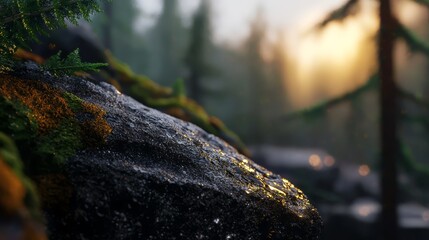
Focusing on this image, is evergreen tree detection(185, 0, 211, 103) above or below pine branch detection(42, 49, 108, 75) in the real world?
above

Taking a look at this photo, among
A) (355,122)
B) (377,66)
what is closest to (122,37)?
(355,122)

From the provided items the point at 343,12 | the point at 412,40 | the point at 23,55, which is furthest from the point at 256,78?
the point at 23,55

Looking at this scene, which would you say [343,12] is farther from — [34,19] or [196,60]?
[196,60]

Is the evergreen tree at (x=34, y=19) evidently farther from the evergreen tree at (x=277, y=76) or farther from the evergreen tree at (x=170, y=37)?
the evergreen tree at (x=170, y=37)

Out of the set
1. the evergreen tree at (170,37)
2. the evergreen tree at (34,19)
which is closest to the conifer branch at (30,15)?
the evergreen tree at (34,19)

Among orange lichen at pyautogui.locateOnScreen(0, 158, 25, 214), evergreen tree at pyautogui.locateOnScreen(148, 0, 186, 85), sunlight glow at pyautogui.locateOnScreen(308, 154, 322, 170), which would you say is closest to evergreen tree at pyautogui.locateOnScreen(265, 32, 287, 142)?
evergreen tree at pyautogui.locateOnScreen(148, 0, 186, 85)

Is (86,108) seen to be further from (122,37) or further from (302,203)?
Result: (122,37)

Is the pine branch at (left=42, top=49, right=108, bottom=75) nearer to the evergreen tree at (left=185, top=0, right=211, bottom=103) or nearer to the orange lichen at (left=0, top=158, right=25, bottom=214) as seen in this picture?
the orange lichen at (left=0, top=158, right=25, bottom=214)
